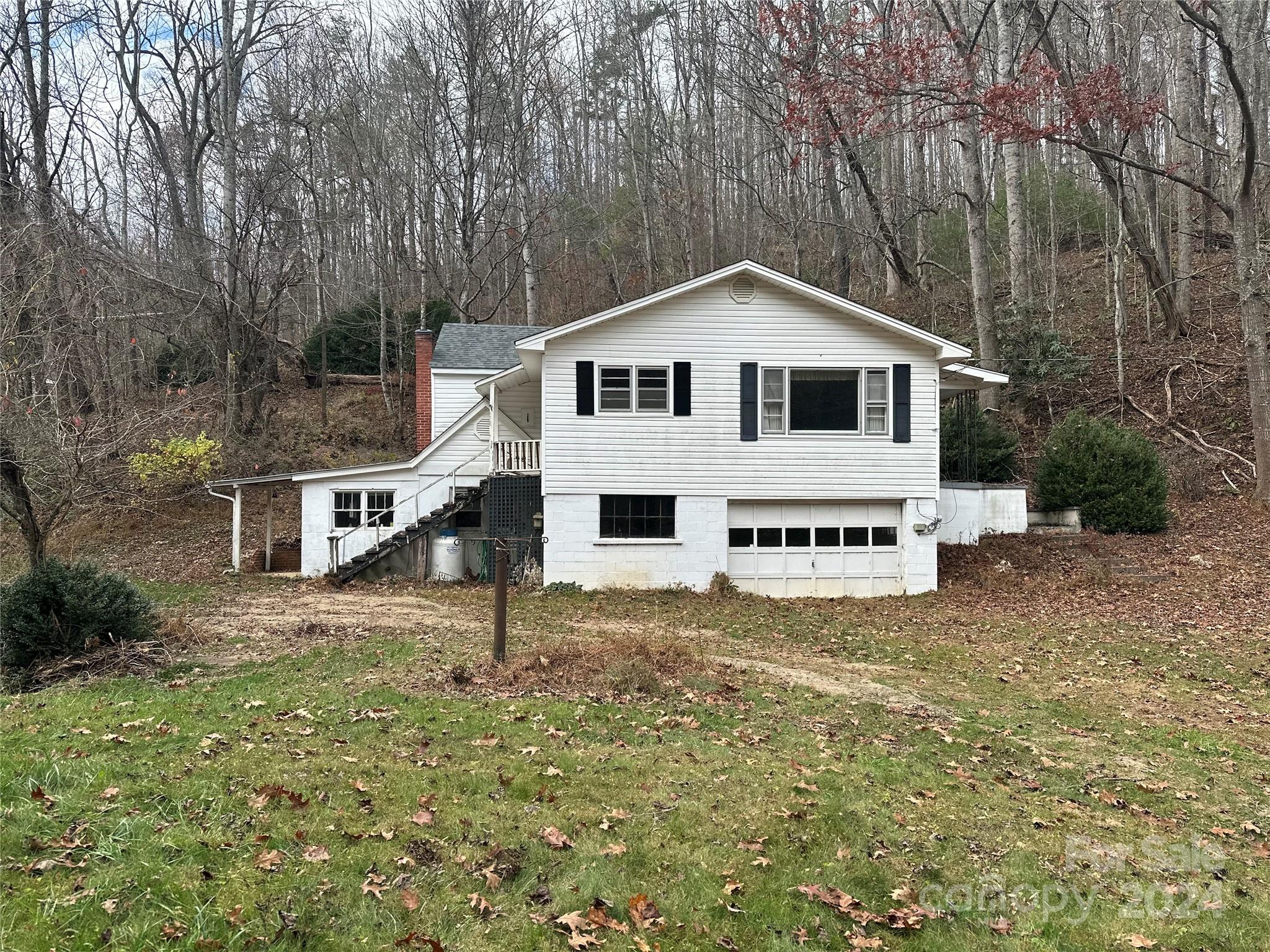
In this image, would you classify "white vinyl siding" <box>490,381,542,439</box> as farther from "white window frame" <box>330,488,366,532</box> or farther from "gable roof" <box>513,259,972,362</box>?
"white window frame" <box>330,488,366,532</box>

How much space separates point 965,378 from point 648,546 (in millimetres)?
8517

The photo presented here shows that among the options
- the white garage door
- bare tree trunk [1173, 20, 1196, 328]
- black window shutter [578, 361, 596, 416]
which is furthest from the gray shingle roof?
bare tree trunk [1173, 20, 1196, 328]

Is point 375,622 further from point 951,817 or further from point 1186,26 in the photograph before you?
point 1186,26

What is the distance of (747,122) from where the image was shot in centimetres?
3638

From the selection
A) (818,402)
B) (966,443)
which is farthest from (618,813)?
(966,443)

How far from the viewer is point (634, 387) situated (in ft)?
58.1

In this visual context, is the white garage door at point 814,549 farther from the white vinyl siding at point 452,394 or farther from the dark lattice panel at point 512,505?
the white vinyl siding at point 452,394

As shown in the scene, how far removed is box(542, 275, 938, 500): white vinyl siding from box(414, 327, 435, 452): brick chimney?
8.28 metres

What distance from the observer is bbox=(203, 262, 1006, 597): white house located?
1759 cm

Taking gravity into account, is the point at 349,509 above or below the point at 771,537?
above

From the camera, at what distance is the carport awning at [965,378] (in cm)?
1848

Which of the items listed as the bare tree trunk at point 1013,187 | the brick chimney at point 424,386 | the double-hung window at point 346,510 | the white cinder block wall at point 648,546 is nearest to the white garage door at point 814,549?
the white cinder block wall at point 648,546

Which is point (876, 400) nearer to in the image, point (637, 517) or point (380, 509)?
point (637, 517)

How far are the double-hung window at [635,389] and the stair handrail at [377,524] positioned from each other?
5.07 meters
